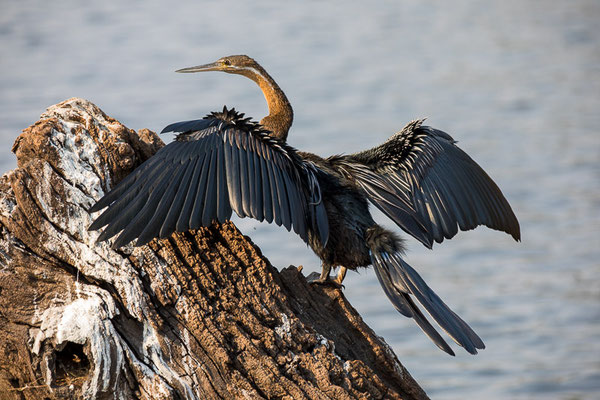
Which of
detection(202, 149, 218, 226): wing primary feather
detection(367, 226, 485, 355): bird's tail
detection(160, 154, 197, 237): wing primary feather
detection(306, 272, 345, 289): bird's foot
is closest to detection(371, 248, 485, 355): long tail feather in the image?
detection(367, 226, 485, 355): bird's tail

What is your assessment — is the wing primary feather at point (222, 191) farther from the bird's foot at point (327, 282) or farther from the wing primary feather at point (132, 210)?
the bird's foot at point (327, 282)

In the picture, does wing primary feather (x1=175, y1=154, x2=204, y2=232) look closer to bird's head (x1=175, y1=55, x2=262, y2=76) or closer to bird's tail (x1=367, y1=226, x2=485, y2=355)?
bird's tail (x1=367, y1=226, x2=485, y2=355)

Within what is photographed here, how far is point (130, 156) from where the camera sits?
4.04 m

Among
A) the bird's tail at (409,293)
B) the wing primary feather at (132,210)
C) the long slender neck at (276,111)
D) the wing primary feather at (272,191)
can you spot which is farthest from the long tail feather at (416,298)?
the long slender neck at (276,111)

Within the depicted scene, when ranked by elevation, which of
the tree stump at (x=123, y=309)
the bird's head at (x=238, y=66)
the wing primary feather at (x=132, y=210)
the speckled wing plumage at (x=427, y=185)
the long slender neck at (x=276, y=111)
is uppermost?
the bird's head at (x=238, y=66)

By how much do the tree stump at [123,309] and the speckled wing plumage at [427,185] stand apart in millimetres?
856

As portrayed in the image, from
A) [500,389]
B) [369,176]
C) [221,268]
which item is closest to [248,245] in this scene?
[221,268]

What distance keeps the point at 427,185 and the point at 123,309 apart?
5.90ft

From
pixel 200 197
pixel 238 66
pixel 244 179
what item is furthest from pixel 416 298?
pixel 238 66

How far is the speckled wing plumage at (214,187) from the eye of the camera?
378 centimetres

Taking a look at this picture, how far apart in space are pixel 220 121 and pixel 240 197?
46 centimetres

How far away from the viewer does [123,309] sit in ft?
12.2

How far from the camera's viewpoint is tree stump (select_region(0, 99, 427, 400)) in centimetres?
368

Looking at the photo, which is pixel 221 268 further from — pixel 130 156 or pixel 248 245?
pixel 130 156
